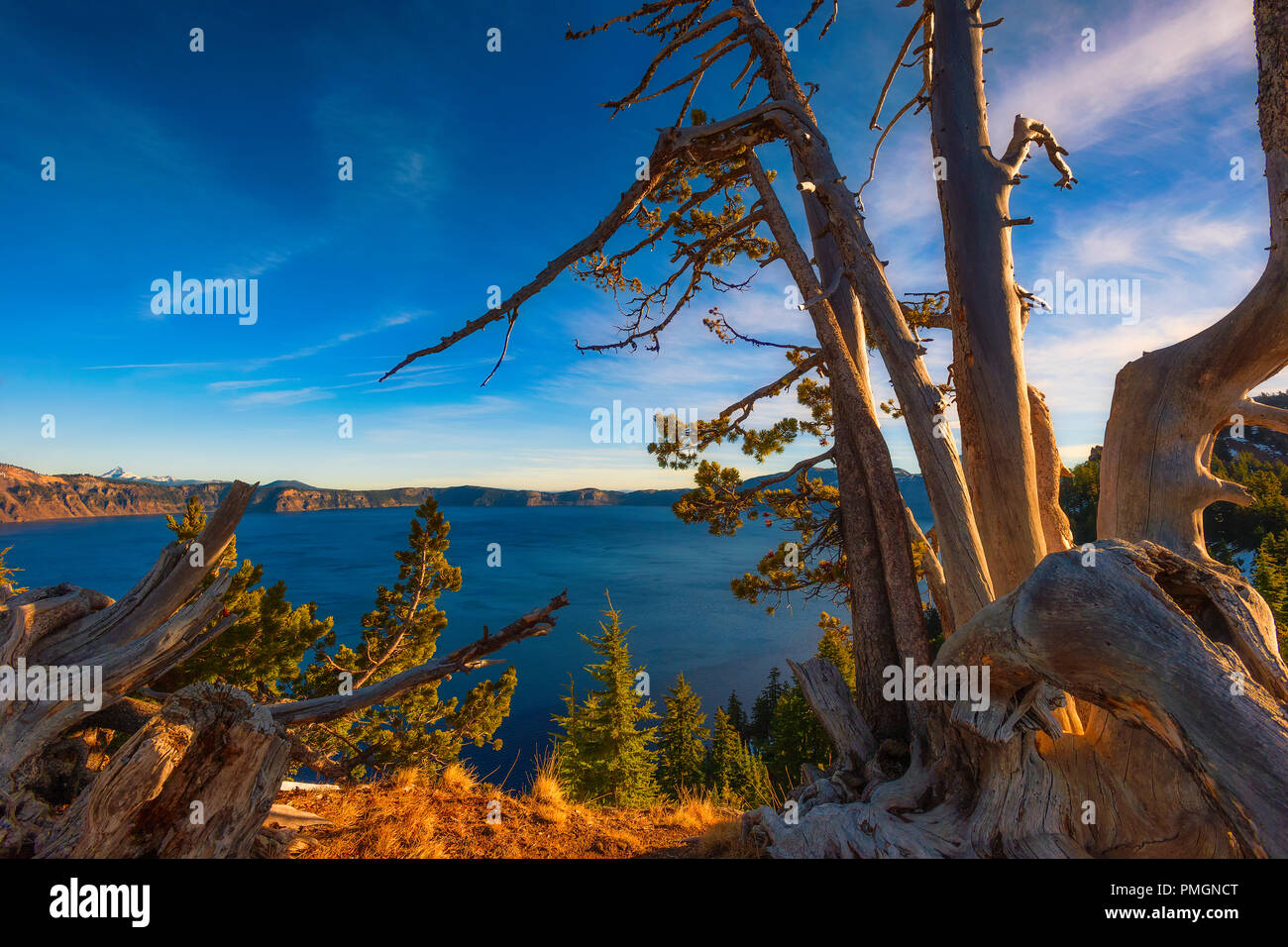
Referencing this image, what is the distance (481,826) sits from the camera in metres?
4.94

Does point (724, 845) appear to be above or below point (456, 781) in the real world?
above

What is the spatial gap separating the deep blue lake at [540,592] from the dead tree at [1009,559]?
20835 millimetres

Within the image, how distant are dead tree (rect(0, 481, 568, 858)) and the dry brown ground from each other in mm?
1038

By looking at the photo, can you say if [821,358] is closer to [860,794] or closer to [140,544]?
[860,794]

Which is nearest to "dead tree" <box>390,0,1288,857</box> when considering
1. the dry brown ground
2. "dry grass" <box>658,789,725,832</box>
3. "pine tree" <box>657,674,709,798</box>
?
the dry brown ground

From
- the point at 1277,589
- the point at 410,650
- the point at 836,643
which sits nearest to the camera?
the point at 410,650

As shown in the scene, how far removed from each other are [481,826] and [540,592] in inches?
2981

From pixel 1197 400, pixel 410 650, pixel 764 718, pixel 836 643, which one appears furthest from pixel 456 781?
pixel 764 718

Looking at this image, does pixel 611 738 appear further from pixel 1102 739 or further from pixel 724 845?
pixel 1102 739

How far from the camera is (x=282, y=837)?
371 centimetres

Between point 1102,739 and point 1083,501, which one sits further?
point 1083,501

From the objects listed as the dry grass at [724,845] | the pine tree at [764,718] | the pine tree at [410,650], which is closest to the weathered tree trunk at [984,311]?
the dry grass at [724,845]

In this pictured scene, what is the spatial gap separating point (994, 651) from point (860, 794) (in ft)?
5.54
